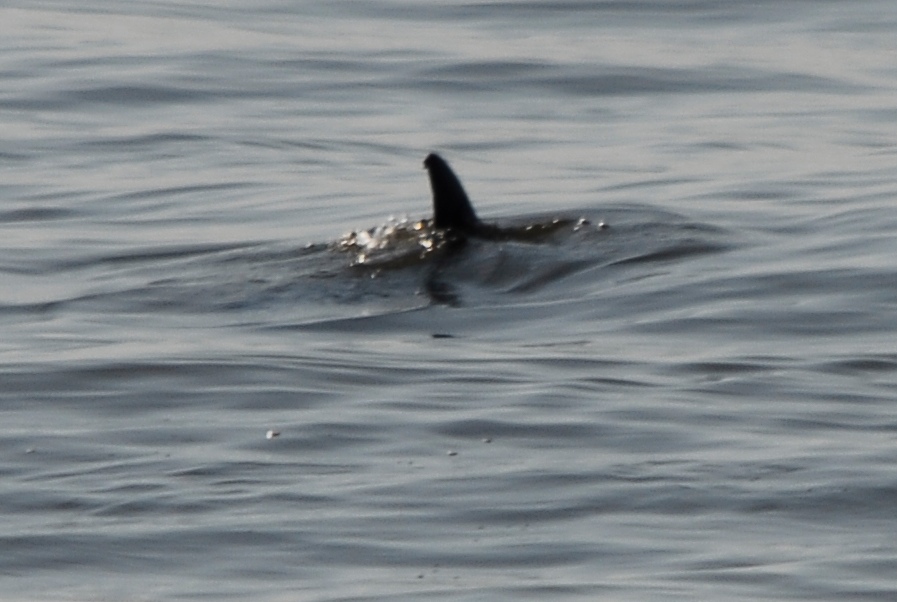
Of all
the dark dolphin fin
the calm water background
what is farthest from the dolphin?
the calm water background

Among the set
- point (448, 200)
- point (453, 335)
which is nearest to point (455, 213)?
point (448, 200)

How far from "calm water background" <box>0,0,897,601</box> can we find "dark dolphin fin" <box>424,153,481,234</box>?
0.18 m

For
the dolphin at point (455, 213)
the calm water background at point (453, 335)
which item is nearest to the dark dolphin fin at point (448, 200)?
the dolphin at point (455, 213)

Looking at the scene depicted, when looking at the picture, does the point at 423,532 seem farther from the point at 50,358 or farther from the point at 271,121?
the point at 271,121

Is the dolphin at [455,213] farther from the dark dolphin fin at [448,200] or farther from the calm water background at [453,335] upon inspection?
the calm water background at [453,335]

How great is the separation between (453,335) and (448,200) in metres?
1.33

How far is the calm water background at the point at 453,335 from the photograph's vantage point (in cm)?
605

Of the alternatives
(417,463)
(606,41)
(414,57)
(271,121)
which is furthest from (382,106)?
(417,463)

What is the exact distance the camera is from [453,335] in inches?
363

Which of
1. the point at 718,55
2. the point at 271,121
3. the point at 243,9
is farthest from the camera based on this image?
the point at 243,9

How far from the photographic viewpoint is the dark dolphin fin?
10.2 metres

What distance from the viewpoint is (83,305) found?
33.2 feet

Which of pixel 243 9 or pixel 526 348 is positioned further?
pixel 243 9

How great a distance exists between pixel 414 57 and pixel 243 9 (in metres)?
4.00
